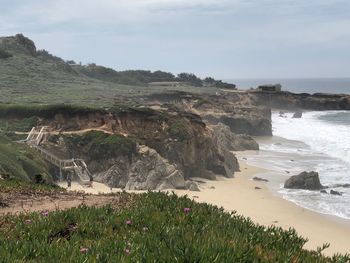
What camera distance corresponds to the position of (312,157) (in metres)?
43.1

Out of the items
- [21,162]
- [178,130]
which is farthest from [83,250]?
[178,130]

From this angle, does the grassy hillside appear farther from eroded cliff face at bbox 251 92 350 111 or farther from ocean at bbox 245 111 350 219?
eroded cliff face at bbox 251 92 350 111

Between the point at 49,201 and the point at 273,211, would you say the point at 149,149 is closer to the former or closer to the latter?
the point at 273,211

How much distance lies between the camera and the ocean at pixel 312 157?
27328 mm

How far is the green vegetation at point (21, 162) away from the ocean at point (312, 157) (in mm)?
13589

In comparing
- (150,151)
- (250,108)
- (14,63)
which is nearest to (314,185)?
(150,151)

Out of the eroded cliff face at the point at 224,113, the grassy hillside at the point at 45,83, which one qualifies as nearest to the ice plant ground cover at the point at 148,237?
the grassy hillside at the point at 45,83

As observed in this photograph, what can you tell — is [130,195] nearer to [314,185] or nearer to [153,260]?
[153,260]

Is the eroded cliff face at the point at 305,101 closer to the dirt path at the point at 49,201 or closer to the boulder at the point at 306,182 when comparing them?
the boulder at the point at 306,182

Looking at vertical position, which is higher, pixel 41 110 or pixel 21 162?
pixel 41 110

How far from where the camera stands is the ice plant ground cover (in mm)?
5090

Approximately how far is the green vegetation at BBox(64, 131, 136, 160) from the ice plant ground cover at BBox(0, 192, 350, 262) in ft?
74.5

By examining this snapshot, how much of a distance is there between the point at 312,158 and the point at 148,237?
1522 inches

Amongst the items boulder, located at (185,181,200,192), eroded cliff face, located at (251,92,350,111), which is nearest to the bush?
eroded cliff face, located at (251,92,350,111)
